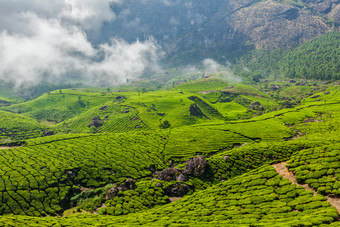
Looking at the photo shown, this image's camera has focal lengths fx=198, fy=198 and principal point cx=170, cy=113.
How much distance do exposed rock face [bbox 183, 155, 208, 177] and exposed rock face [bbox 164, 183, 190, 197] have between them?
1078 cm

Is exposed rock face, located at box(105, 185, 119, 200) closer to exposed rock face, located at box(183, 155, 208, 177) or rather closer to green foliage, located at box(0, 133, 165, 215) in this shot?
green foliage, located at box(0, 133, 165, 215)

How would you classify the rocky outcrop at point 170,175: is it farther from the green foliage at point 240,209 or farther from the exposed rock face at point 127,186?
the green foliage at point 240,209

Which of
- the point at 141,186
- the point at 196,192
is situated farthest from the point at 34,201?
the point at 196,192

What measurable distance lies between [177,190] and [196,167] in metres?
18.4

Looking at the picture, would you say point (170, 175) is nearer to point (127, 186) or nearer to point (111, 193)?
point (127, 186)

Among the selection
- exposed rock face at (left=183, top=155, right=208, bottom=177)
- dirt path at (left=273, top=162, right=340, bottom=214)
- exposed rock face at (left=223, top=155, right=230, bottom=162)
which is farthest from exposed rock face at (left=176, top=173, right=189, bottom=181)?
dirt path at (left=273, top=162, right=340, bottom=214)

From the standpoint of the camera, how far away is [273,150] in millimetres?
127812

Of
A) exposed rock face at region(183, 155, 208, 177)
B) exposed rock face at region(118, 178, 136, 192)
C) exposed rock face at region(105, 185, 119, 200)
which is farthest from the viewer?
exposed rock face at region(183, 155, 208, 177)

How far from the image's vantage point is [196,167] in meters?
117

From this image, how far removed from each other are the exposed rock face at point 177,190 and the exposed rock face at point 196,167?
35.4ft

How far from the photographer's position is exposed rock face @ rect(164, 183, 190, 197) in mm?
105750

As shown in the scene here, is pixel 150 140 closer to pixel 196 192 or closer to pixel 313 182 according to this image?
pixel 196 192

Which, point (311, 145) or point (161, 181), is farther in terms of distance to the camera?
point (311, 145)

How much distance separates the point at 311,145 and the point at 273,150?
891 inches
